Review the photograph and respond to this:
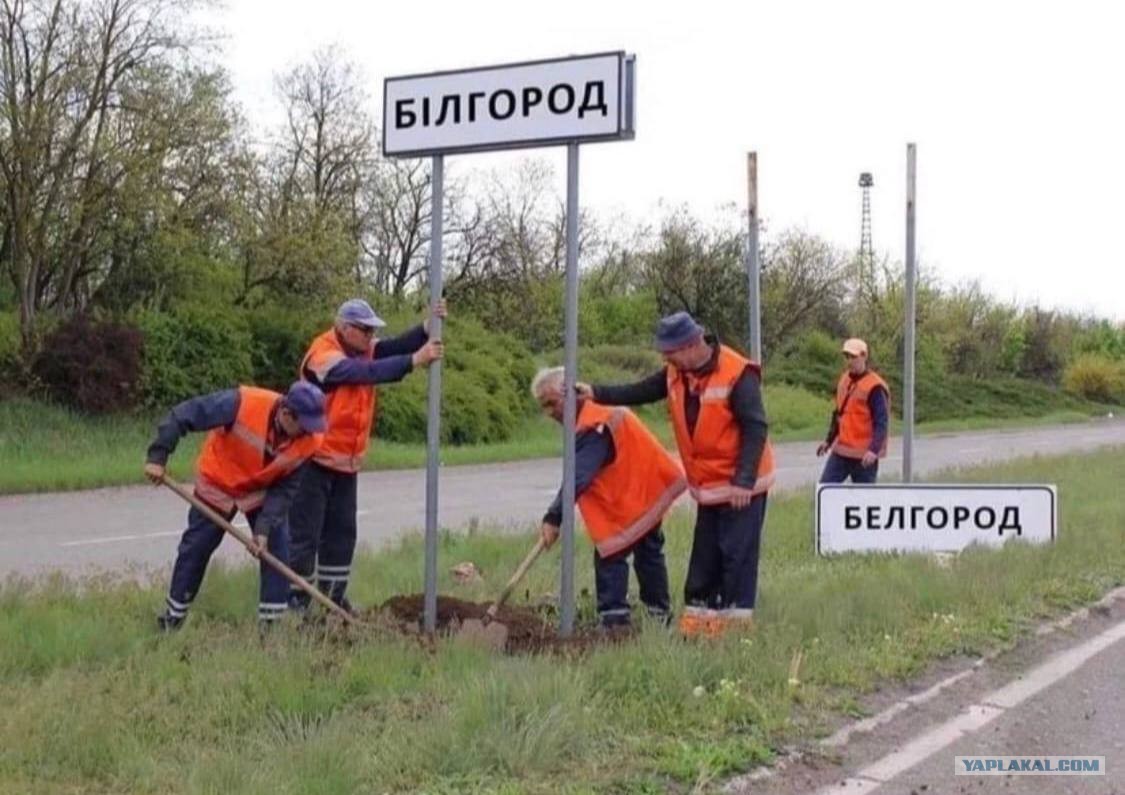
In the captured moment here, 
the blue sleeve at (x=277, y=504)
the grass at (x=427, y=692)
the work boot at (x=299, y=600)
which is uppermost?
the blue sleeve at (x=277, y=504)

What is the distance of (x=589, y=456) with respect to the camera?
7.27 metres

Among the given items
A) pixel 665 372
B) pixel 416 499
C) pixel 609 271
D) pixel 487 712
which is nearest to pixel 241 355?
pixel 416 499

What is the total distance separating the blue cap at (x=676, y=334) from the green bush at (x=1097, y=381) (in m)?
69.0

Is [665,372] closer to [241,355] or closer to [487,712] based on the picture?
[487,712]

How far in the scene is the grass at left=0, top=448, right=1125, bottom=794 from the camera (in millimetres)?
4785

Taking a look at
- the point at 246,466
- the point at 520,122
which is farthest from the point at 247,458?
the point at 520,122

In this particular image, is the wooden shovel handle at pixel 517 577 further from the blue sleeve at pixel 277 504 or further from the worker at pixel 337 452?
the blue sleeve at pixel 277 504

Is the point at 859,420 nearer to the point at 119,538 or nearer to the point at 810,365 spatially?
the point at 119,538

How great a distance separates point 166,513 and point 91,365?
8.22 m

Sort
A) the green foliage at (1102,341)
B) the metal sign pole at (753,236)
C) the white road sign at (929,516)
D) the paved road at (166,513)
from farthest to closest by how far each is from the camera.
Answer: the green foliage at (1102,341) < the paved road at (166,513) < the white road sign at (929,516) < the metal sign pole at (753,236)

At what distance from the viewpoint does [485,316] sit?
3884 cm

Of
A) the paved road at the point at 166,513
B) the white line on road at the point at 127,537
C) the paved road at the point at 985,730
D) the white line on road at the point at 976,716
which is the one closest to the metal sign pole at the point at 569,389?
the paved road at the point at 985,730

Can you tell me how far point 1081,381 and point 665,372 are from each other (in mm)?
69345

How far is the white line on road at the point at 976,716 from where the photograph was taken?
5.13 m
